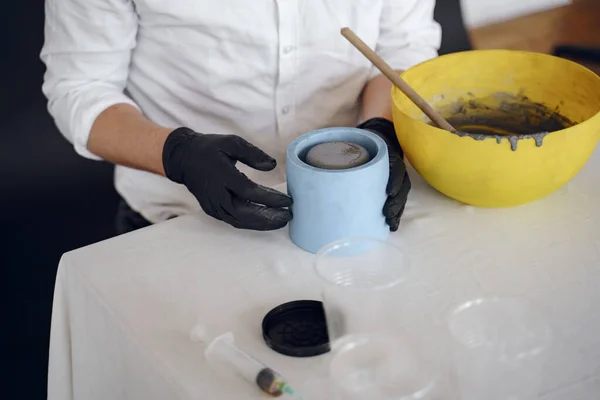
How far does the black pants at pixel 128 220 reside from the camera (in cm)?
117

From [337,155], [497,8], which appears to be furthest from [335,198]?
[497,8]

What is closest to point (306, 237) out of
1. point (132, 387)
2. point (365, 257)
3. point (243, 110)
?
point (365, 257)

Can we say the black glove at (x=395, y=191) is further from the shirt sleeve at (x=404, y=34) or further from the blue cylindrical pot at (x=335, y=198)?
the shirt sleeve at (x=404, y=34)

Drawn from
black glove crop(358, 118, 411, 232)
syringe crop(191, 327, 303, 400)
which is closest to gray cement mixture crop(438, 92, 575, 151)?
black glove crop(358, 118, 411, 232)

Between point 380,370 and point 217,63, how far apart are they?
1.94ft

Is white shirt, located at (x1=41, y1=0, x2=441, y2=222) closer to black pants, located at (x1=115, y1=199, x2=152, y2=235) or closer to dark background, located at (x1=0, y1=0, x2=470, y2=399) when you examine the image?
black pants, located at (x1=115, y1=199, x2=152, y2=235)

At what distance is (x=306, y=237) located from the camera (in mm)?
750

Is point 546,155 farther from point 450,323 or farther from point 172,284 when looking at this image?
point 172,284

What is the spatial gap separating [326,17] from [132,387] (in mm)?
607

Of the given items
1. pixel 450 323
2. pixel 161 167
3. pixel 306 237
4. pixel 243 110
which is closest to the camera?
pixel 450 323

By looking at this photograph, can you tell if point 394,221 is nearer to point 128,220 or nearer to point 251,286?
point 251,286

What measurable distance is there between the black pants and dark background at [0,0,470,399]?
10.4 inches

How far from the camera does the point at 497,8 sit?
1.91m

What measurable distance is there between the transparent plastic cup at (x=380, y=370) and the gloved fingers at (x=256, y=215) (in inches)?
7.3
